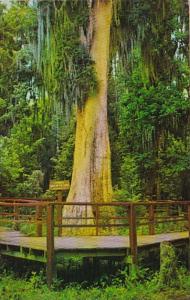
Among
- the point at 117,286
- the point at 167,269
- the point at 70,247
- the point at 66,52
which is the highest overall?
the point at 66,52

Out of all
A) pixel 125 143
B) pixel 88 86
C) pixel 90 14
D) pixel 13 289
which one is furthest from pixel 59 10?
pixel 13 289

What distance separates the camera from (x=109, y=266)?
11.6m

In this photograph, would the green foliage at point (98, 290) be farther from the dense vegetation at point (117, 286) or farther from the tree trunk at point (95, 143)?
the tree trunk at point (95, 143)

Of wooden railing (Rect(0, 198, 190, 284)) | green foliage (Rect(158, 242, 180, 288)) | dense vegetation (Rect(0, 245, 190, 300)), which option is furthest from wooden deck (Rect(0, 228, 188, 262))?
green foliage (Rect(158, 242, 180, 288))

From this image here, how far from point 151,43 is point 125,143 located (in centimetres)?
513

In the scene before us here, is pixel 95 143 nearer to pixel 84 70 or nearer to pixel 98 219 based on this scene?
pixel 84 70

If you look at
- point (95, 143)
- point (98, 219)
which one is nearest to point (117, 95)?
point (95, 143)

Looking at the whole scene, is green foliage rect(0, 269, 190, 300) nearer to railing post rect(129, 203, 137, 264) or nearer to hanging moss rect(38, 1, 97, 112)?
railing post rect(129, 203, 137, 264)

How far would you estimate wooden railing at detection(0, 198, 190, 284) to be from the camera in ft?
34.5

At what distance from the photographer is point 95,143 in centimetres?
1634

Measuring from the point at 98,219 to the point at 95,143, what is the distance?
11.5 ft

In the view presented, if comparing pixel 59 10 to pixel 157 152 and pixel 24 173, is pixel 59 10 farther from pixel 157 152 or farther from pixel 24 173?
pixel 24 173

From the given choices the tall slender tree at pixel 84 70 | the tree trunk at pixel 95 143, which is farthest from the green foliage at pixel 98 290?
the tree trunk at pixel 95 143

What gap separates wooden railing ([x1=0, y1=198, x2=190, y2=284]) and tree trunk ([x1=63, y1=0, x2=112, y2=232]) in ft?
1.69
